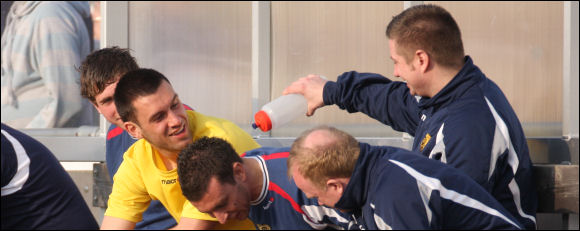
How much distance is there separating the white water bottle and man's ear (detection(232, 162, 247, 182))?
23 centimetres

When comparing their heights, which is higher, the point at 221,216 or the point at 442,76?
the point at 442,76

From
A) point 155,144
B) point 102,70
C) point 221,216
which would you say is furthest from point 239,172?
point 102,70

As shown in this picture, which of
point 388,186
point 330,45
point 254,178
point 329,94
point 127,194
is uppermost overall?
point 330,45

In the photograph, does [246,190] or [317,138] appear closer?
[317,138]

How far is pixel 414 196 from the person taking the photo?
7.30 ft

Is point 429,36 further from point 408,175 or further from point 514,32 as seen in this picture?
point 514,32

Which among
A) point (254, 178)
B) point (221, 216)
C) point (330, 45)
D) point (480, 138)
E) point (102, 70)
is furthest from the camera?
point (330, 45)

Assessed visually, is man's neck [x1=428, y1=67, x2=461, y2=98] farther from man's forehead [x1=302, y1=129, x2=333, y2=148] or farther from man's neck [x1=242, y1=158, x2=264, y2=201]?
man's neck [x1=242, y1=158, x2=264, y2=201]

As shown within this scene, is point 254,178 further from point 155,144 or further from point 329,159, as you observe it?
point 329,159

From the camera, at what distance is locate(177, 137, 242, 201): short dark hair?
109 inches

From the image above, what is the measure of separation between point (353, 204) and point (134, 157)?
1.25 meters

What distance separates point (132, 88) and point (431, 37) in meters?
1.32

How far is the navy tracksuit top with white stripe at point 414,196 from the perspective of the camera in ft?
7.29

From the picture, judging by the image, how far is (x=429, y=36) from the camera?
277cm
